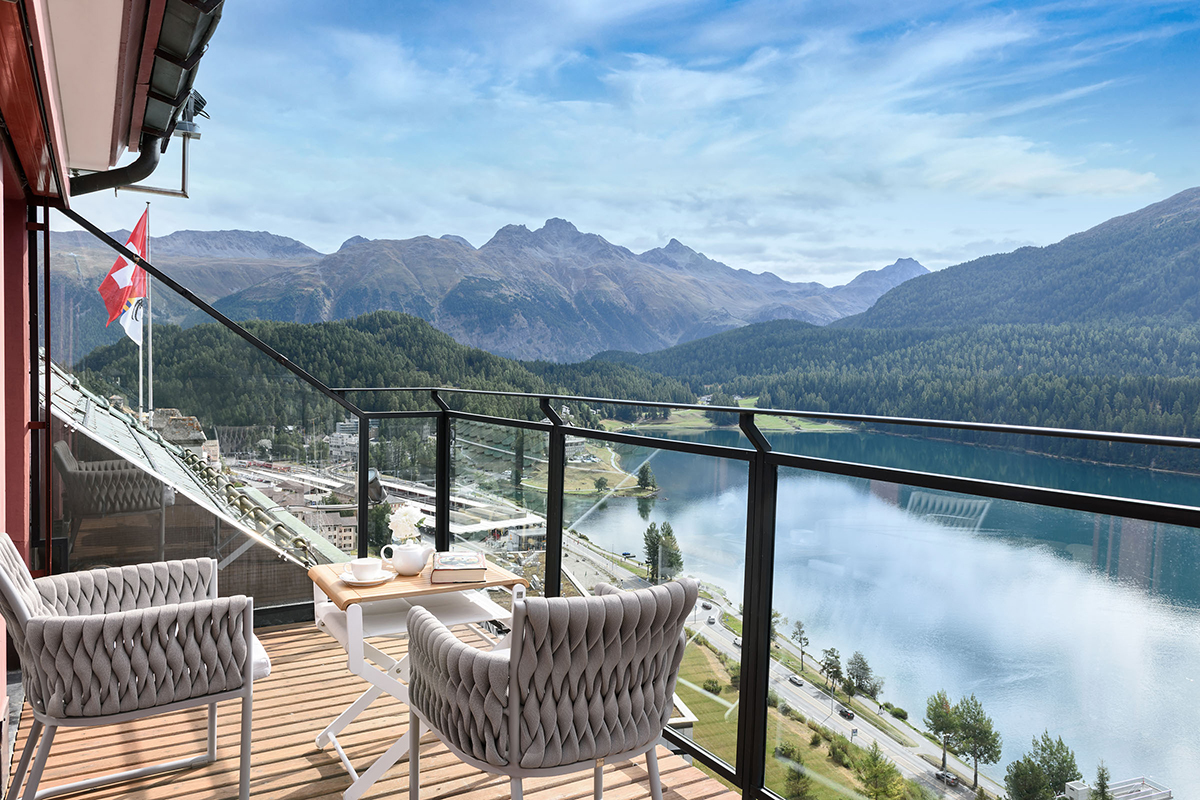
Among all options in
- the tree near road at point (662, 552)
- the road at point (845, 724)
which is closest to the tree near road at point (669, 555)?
the tree near road at point (662, 552)

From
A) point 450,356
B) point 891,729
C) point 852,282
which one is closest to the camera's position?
point 891,729

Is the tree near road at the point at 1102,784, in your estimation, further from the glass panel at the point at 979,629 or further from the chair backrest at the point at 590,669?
the chair backrest at the point at 590,669

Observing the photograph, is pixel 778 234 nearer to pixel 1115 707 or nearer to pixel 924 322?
pixel 924 322

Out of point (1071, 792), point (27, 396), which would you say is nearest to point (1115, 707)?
point (1071, 792)

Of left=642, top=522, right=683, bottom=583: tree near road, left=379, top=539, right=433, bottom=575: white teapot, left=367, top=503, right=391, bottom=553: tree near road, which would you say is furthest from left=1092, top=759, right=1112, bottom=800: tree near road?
left=367, top=503, right=391, bottom=553: tree near road

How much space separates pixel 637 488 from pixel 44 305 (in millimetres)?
3110

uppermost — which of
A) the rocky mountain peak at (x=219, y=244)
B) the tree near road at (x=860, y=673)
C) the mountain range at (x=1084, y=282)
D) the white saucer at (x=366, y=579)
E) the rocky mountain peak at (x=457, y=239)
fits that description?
the rocky mountain peak at (x=457, y=239)

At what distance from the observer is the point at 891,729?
2230 millimetres

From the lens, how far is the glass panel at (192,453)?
3850mm

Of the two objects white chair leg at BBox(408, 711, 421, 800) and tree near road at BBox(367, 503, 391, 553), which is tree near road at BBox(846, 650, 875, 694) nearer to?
white chair leg at BBox(408, 711, 421, 800)

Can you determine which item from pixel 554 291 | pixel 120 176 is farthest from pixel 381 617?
pixel 554 291

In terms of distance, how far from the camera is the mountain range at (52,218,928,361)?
42.7 m

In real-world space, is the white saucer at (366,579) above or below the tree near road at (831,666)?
above

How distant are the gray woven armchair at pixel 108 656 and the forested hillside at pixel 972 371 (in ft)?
63.0
